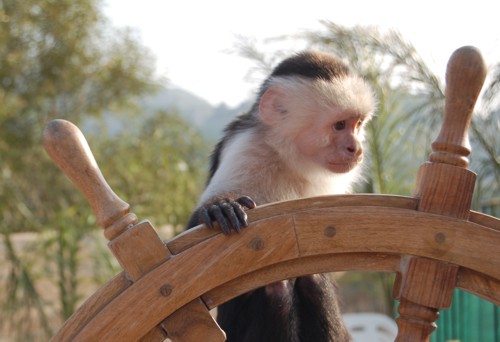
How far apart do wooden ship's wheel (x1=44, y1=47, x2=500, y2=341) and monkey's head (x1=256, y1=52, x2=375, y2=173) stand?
37.5 inches

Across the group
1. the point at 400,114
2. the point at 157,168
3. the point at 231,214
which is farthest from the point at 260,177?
the point at 157,168

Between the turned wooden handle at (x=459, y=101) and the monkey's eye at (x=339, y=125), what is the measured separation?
1.02 metres

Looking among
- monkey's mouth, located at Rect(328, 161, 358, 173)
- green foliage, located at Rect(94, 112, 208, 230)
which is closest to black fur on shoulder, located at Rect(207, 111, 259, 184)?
monkey's mouth, located at Rect(328, 161, 358, 173)

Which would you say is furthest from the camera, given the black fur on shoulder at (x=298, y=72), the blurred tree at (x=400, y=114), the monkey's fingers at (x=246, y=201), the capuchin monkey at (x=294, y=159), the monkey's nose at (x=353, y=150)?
the blurred tree at (x=400, y=114)

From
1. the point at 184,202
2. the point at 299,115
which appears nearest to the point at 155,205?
the point at 184,202

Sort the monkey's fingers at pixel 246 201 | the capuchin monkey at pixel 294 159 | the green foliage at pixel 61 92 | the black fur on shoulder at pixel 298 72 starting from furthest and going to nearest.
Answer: the green foliage at pixel 61 92 < the black fur on shoulder at pixel 298 72 < the capuchin monkey at pixel 294 159 < the monkey's fingers at pixel 246 201

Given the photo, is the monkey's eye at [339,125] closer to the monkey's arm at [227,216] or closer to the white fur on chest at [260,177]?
the white fur on chest at [260,177]

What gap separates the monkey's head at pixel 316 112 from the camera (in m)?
2.28

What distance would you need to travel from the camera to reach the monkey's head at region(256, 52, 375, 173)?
2281 mm

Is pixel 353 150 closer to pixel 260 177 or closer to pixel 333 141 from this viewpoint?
pixel 333 141

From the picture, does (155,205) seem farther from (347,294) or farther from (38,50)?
(38,50)

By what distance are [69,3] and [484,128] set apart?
782cm

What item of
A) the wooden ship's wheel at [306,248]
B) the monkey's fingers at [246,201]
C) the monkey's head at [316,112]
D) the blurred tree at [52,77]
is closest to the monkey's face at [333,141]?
the monkey's head at [316,112]

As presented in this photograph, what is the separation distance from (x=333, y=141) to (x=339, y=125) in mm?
67
